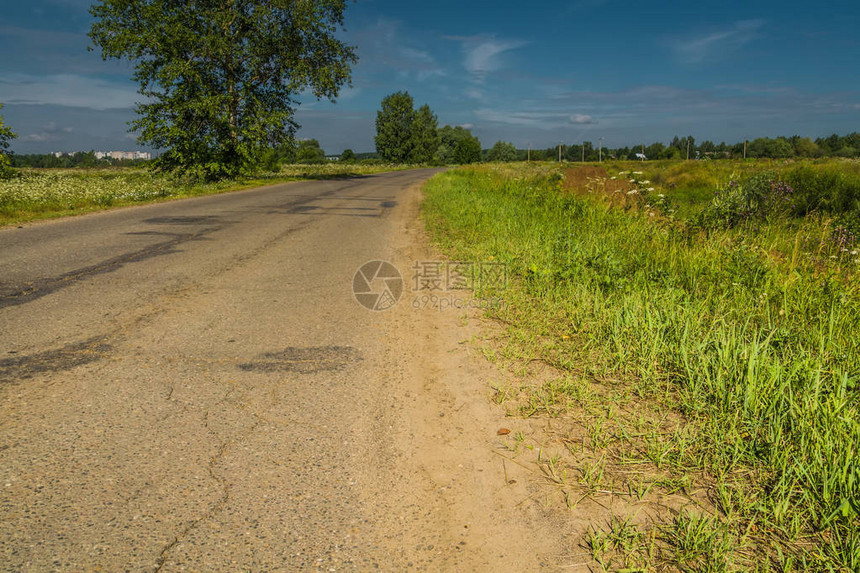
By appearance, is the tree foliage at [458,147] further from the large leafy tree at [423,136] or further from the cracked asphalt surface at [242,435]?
the cracked asphalt surface at [242,435]

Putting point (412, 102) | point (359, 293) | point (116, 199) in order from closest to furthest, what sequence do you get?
point (359, 293) < point (116, 199) < point (412, 102)

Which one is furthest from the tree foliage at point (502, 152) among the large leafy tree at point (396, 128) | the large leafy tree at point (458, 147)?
the large leafy tree at point (396, 128)

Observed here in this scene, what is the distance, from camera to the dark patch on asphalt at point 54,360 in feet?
10.7

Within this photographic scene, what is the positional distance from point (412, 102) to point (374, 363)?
90965mm

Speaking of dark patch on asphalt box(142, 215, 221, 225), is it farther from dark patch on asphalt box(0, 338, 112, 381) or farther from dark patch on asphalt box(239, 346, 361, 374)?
dark patch on asphalt box(239, 346, 361, 374)

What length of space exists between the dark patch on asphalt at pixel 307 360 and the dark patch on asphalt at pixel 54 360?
113cm

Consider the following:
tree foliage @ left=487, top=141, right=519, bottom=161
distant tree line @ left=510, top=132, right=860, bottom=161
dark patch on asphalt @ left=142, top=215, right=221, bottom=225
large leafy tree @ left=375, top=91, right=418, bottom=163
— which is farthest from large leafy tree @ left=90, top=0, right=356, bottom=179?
tree foliage @ left=487, top=141, right=519, bottom=161

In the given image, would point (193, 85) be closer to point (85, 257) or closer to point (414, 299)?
point (85, 257)

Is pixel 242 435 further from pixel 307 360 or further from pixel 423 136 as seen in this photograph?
pixel 423 136

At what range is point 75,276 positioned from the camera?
5.64 m

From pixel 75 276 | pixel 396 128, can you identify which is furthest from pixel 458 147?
pixel 75 276

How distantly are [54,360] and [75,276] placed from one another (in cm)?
274

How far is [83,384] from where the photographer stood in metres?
3.10

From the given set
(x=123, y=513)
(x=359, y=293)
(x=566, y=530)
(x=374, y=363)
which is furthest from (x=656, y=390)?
(x=359, y=293)
